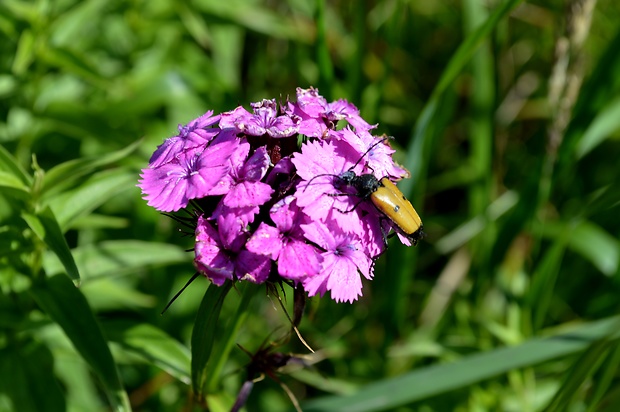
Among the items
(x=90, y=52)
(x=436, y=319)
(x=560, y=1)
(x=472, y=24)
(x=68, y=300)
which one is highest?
(x=560, y=1)

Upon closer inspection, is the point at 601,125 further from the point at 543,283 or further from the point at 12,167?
the point at 12,167

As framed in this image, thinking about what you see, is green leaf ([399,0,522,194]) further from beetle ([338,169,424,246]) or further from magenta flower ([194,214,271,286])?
magenta flower ([194,214,271,286])

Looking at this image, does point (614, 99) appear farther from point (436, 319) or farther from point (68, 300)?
point (68, 300)

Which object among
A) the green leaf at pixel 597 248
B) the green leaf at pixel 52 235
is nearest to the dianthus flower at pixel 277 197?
the green leaf at pixel 52 235

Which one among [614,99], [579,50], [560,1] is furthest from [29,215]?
[560,1]

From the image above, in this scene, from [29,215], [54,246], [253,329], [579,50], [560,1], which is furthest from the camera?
[560,1]

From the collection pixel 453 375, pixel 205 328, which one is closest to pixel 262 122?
pixel 205 328

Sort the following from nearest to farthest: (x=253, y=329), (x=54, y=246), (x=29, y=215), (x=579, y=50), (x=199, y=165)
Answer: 1. (x=199, y=165)
2. (x=54, y=246)
3. (x=29, y=215)
4. (x=579, y=50)
5. (x=253, y=329)
